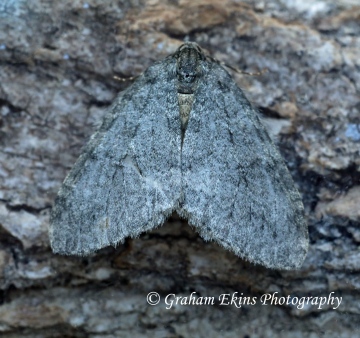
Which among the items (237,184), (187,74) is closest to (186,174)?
(237,184)

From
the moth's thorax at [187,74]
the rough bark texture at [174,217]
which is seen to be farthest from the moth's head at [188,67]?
the rough bark texture at [174,217]

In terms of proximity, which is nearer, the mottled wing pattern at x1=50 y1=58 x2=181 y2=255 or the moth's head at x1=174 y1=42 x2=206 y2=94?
the mottled wing pattern at x1=50 y1=58 x2=181 y2=255

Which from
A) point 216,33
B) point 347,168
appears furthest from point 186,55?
point 347,168

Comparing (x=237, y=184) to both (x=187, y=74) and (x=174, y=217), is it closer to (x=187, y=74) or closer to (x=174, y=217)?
(x=174, y=217)

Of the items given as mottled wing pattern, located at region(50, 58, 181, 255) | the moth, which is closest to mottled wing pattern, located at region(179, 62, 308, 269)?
the moth

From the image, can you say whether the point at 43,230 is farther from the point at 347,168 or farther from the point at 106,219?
the point at 347,168

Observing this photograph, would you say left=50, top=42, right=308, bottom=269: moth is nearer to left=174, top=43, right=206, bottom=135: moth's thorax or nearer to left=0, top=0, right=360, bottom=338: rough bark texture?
left=174, top=43, right=206, bottom=135: moth's thorax

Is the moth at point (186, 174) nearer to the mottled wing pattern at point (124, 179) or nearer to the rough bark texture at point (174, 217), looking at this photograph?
the mottled wing pattern at point (124, 179)
